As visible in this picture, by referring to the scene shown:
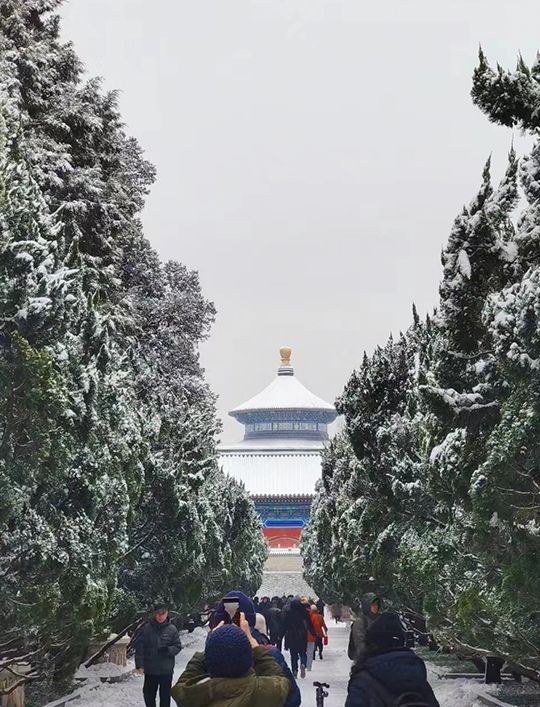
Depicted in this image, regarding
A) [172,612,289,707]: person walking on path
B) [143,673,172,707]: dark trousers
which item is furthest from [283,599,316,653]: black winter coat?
[172,612,289,707]: person walking on path

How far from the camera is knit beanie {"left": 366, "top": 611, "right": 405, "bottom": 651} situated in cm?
754

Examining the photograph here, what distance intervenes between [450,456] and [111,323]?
9.83 metres

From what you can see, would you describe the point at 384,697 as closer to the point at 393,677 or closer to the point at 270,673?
the point at 393,677

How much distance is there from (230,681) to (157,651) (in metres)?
11.9

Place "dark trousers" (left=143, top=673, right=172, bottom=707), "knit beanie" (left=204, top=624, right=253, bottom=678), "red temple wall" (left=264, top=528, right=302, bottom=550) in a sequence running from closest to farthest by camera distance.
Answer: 1. "knit beanie" (left=204, top=624, right=253, bottom=678)
2. "dark trousers" (left=143, top=673, right=172, bottom=707)
3. "red temple wall" (left=264, top=528, right=302, bottom=550)

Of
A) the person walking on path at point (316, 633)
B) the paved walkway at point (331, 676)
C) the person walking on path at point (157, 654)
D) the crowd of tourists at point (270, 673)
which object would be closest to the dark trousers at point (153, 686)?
the person walking on path at point (157, 654)

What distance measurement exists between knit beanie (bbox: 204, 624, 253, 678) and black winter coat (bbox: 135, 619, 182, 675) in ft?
38.5

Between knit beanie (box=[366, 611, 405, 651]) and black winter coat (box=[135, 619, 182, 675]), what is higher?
knit beanie (box=[366, 611, 405, 651])

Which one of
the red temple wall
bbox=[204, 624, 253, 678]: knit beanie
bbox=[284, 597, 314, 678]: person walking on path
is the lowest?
bbox=[284, 597, 314, 678]: person walking on path

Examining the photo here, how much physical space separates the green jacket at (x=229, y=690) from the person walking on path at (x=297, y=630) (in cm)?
2113

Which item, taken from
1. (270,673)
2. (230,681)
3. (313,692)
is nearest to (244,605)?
(270,673)

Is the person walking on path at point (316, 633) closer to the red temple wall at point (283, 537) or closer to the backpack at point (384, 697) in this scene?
the backpack at point (384, 697)

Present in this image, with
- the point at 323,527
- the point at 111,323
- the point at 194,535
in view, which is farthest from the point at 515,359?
the point at 323,527

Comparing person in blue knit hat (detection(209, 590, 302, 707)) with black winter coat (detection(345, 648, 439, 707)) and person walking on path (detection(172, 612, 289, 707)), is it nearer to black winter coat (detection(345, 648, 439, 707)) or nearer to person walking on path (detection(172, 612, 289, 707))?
black winter coat (detection(345, 648, 439, 707))
